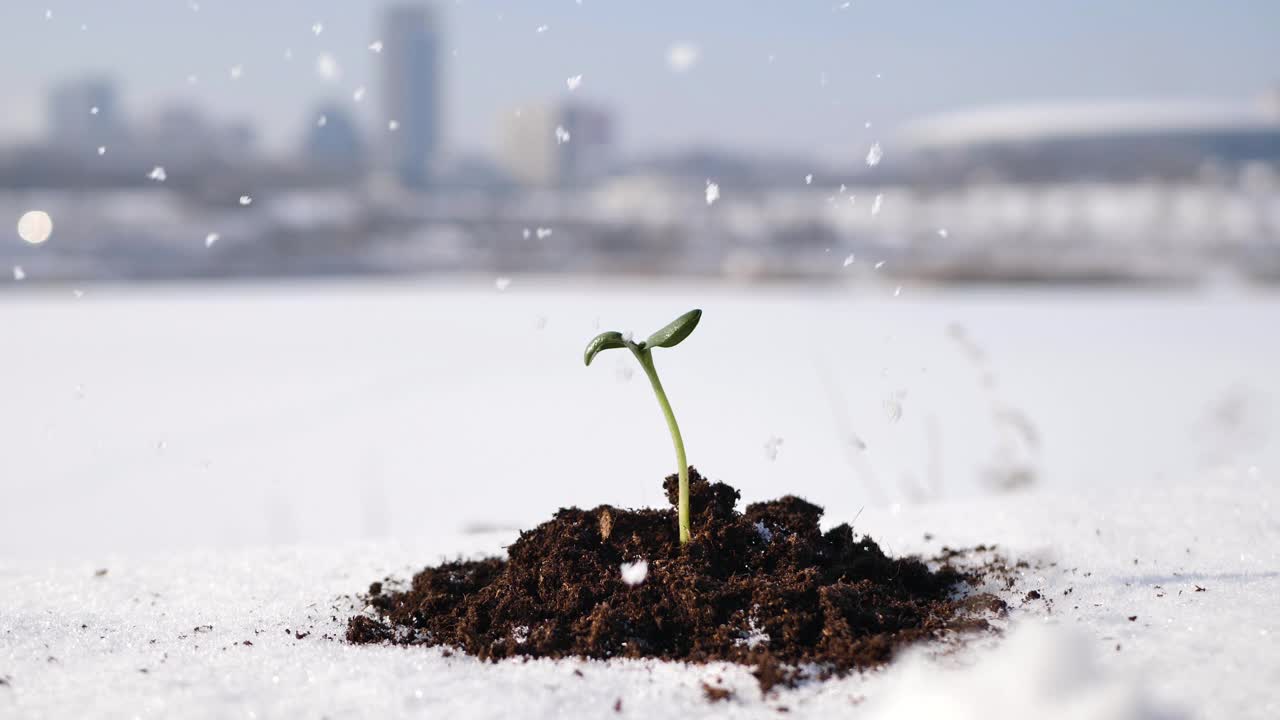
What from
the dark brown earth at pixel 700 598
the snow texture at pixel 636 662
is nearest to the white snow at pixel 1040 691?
the snow texture at pixel 636 662

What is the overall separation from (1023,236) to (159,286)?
1404 centimetres

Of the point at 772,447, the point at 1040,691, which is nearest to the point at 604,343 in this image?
the point at 772,447

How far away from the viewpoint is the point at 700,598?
121cm

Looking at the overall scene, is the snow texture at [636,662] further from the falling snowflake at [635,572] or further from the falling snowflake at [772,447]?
the falling snowflake at [772,447]

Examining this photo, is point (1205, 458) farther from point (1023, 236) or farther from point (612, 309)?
point (1023, 236)

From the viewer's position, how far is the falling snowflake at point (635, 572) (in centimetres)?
126

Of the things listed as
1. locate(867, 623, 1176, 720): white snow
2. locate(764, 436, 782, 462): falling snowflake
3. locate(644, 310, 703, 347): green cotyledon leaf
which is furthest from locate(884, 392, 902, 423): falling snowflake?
locate(867, 623, 1176, 720): white snow

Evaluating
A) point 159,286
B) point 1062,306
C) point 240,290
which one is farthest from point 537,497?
point 159,286

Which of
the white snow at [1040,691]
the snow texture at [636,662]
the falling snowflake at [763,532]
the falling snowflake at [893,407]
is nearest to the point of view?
the white snow at [1040,691]

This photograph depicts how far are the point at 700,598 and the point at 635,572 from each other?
10cm

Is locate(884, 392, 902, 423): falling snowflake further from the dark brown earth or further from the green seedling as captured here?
the green seedling

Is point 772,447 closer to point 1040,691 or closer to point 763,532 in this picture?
point 763,532

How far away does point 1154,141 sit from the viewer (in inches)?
A: 1070

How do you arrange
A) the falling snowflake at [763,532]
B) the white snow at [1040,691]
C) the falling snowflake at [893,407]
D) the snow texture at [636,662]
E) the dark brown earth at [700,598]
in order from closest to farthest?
the white snow at [1040,691] → the snow texture at [636,662] → the dark brown earth at [700,598] → the falling snowflake at [763,532] → the falling snowflake at [893,407]
